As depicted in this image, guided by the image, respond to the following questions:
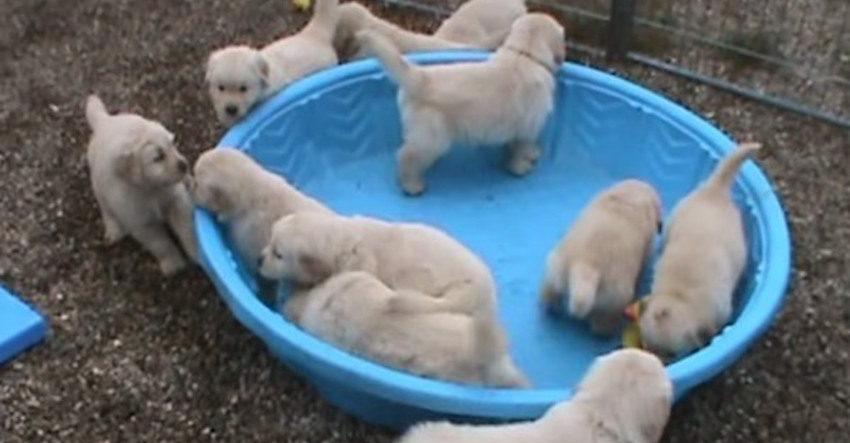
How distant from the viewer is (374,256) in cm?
240

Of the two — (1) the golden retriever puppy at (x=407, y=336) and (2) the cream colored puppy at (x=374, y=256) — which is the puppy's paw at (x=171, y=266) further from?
(1) the golden retriever puppy at (x=407, y=336)

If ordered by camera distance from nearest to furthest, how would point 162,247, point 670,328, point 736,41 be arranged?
point 670,328
point 162,247
point 736,41

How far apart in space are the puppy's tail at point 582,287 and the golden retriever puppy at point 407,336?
194mm

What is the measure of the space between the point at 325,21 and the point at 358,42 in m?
0.10

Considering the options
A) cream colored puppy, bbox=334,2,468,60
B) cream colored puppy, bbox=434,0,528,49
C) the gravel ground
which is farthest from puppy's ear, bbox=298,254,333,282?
cream colored puppy, bbox=434,0,528,49

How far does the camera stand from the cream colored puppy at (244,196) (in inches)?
100.0

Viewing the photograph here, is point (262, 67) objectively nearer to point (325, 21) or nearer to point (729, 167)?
point (325, 21)

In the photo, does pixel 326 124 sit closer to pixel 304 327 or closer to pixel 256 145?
pixel 256 145

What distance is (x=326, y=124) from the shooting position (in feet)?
10.1

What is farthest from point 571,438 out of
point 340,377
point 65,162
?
point 65,162

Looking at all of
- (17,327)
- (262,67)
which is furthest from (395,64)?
(17,327)

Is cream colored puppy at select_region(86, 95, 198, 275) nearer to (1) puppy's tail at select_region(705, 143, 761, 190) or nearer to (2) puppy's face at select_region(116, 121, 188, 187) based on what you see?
(2) puppy's face at select_region(116, 121, 188, 187)

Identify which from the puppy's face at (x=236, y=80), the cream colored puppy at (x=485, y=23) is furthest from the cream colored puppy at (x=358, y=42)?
the puppy's face at (x=236, y=80)

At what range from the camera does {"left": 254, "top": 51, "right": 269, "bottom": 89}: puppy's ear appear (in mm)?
2857
